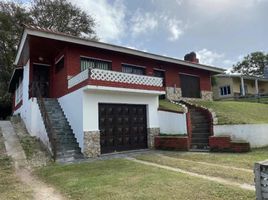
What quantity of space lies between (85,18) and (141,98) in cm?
2131

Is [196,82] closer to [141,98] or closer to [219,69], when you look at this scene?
[219,69]

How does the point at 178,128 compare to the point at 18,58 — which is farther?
the point at 18,58

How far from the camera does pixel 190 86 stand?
22.4 meters

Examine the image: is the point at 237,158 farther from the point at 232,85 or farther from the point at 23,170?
the point at 232,85

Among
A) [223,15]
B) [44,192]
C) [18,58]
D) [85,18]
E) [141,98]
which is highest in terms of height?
[85,18]

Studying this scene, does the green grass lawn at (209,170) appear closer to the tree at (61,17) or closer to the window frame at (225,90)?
the window frame at (225,90)

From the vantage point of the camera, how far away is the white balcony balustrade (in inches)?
509

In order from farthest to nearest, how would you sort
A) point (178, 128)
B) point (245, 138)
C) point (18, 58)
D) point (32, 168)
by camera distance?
point (18, 58) < point (178, 128) < point (245, 138) < point (32, 168)

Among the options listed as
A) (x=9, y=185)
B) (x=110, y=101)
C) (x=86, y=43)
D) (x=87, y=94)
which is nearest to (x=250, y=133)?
(x=110, y=101)

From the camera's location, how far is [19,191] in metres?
7.30

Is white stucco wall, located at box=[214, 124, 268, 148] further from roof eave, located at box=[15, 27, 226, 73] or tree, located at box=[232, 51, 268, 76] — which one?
tree, located at box=[232, 51, 268, 76]

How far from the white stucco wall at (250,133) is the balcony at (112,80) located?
4.53 metres

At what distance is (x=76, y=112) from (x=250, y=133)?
888 centimetres

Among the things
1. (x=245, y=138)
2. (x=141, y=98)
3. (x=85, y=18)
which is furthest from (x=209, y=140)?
(x=85, y=18)
